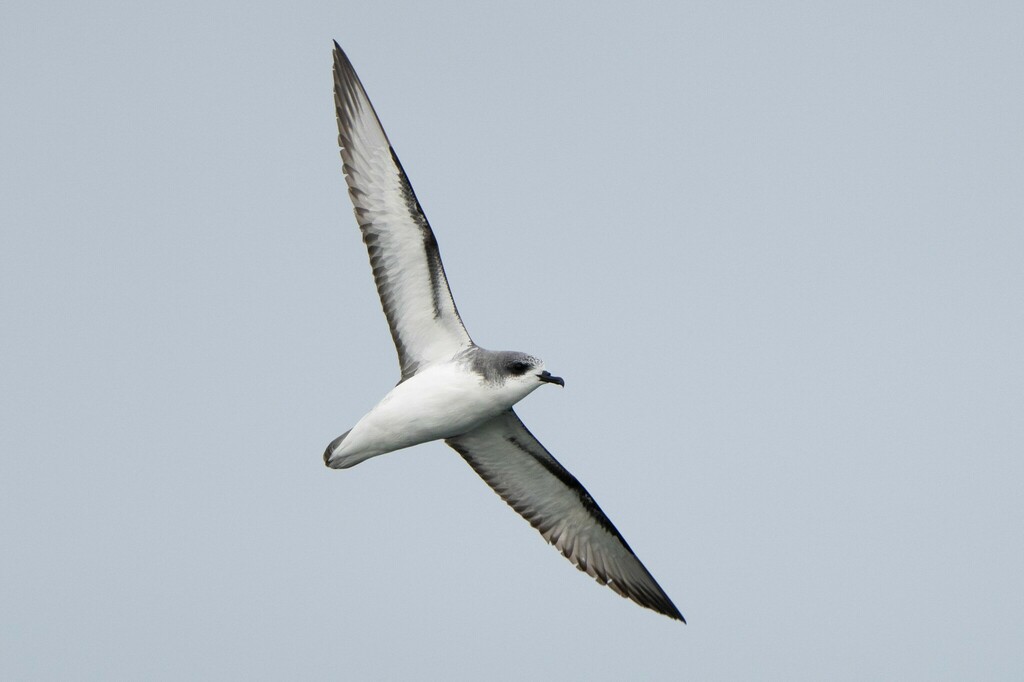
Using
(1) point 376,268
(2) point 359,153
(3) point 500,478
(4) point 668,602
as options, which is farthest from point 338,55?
(4) point 668,602

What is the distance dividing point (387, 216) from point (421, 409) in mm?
2850

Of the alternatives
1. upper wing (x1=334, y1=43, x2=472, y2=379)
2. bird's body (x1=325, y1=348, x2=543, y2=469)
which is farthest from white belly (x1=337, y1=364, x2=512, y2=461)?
upper wing (x1=334, y1=43, x2=472, y2=379)

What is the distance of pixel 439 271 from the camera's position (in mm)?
19047

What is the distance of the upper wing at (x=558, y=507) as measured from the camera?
2086 cm

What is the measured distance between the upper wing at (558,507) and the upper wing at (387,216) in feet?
8.25

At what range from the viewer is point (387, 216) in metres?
19.0

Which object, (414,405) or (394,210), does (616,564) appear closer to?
(414,405)

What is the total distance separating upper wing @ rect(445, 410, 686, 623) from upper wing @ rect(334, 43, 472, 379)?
2.51m

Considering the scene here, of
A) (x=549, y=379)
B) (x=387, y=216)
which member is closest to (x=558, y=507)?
(x=549, y=379)

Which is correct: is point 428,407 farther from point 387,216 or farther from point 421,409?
point 387,216

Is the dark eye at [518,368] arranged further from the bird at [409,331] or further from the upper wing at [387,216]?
the upper wing at [387,216]

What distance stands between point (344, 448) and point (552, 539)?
4715 millimetres

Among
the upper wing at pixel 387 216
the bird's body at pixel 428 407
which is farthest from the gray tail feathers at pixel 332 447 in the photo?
the upper wing at pixel 387 216

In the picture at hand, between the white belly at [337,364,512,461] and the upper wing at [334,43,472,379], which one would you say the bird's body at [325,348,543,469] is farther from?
the upper wing at [334,43,472,379]
